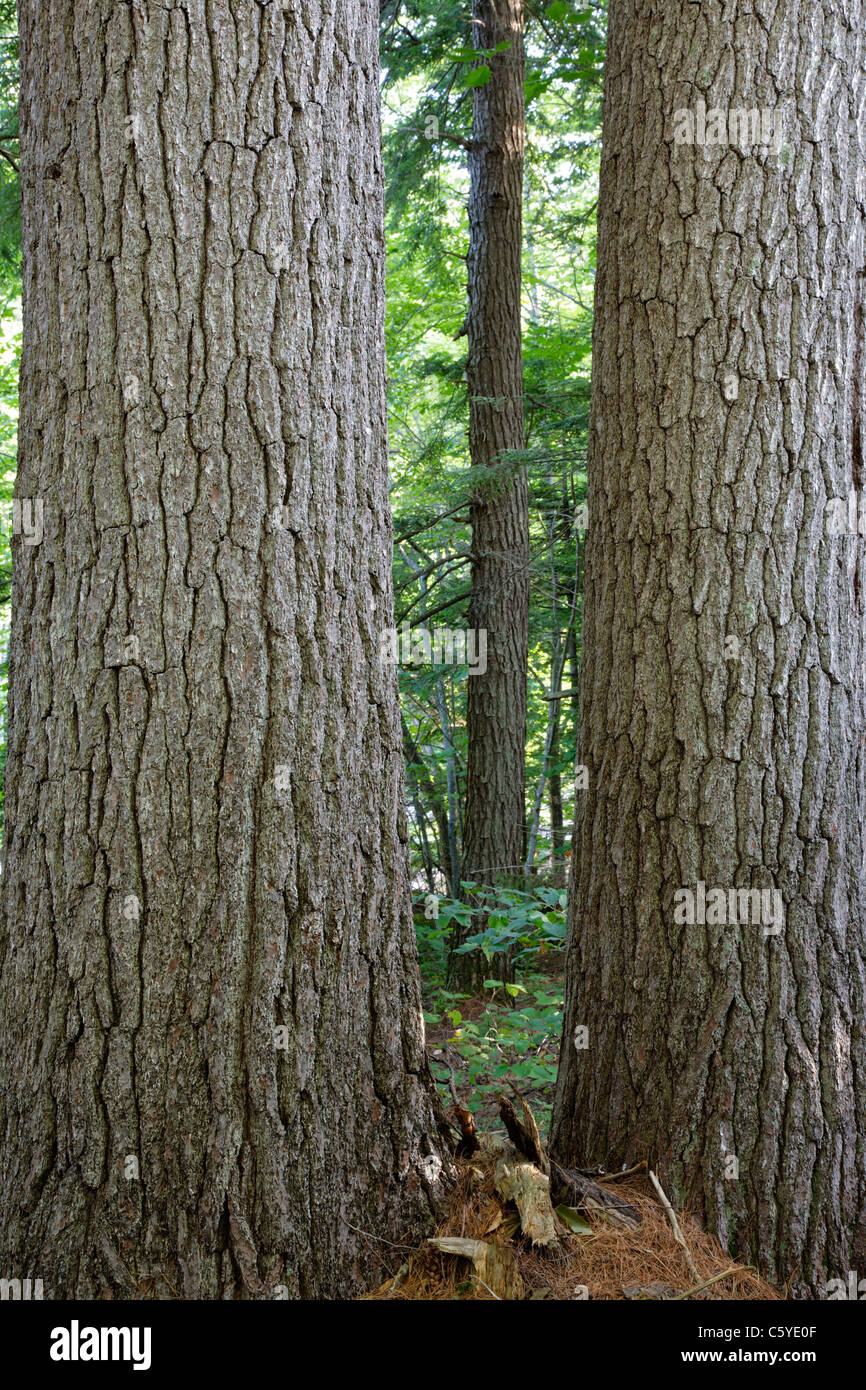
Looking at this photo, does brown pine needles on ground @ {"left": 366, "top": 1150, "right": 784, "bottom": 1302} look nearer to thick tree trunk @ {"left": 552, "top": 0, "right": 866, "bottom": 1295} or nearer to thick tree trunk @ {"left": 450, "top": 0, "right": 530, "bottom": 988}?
thick tree trunk @ {"left": 552, "top": 0, "right": 866, "bottom": 1295}

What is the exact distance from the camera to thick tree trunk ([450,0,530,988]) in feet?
24.8

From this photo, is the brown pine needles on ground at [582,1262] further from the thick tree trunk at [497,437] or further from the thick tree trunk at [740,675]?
the thick tree trunk at [497,437]

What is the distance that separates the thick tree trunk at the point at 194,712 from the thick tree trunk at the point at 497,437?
5402 millimetres

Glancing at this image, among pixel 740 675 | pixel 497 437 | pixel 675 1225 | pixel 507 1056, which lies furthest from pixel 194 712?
pixel 497 437

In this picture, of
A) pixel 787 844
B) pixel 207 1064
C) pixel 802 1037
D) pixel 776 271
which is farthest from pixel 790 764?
pixel 207 1064

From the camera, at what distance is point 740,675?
245 cm

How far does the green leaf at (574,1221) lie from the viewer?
2232mm

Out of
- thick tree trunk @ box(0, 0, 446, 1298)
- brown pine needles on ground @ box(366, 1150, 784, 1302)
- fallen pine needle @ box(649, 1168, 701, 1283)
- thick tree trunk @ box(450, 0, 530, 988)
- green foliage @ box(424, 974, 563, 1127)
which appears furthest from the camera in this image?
thick tree trunk @ box(450, 0, 530, 988)

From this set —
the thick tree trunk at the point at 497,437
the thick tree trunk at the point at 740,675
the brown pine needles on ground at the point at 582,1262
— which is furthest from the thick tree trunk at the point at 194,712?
the thick tree trunk at the point at 497,437

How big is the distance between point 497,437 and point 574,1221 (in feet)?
20.9

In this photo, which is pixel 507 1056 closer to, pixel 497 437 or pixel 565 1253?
pixel 565 1253

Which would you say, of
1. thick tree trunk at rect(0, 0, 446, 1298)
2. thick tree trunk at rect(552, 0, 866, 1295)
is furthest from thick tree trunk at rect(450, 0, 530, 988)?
thick tree trunk at rect(0, 0, 446, 1298)

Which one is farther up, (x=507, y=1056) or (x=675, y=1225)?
(x=675, y=1225)

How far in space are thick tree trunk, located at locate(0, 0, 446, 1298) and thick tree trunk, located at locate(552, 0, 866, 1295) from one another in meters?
0.73
